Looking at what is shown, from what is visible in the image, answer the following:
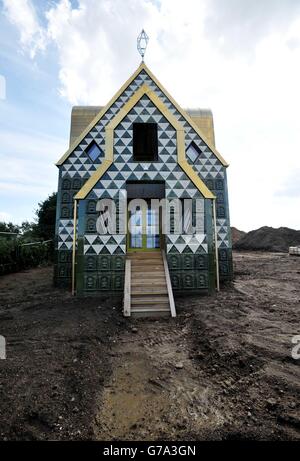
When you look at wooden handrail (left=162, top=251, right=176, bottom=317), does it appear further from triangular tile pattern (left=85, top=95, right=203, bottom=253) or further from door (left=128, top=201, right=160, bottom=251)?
door (left=128, top=201, right=160, bottom=251)

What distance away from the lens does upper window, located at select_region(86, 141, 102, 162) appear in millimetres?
11938

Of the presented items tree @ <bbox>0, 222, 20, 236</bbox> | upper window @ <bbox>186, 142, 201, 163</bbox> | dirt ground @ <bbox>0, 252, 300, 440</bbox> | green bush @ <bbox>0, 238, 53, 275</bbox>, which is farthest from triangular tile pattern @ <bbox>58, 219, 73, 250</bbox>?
tree @ <bbox>0, 222, 20, 236</bbox>

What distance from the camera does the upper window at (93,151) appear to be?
39.2 feet

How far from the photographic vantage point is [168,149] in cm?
956

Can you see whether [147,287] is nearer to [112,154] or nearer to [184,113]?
[112,154]

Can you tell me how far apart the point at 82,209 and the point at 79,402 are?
6425 millimetres

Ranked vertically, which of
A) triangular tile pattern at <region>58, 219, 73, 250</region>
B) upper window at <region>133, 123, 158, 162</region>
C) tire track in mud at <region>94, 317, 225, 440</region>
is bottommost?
tire track in mud at <region>94, 317, 225, 440</region>

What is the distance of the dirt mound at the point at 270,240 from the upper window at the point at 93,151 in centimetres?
2506

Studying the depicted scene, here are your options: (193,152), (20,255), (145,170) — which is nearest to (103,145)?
(145,170)

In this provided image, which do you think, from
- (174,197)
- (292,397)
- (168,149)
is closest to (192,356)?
(292,397)

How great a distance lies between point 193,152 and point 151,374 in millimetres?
10179

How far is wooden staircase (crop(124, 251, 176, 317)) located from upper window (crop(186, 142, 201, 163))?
4992 millimetres

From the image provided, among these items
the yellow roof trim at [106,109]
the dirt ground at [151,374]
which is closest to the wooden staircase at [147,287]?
the dirt ground at [151,374]
